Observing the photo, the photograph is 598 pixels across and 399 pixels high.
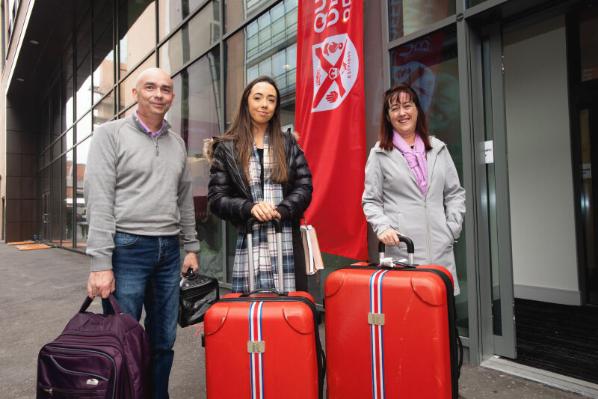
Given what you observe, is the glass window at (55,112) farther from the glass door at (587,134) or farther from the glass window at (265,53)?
the glass door at (587,134)

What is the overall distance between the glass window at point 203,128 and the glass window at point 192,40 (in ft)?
0.64

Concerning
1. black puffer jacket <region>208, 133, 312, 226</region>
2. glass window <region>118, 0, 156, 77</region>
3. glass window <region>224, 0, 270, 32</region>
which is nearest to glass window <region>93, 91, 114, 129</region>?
glass window <region>118, 0, 156, 77</region>

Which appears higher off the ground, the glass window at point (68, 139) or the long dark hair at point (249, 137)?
the glass window at point (68, 139)

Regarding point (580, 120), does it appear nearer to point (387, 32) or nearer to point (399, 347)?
point (387, 32)

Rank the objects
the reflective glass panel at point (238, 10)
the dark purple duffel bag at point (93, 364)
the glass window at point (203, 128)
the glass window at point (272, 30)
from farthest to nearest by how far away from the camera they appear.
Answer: the glass window at point (203, 128), the reflective glass panel at point (238, 10), the glass window at point (272, 30), the dark purple duffel bag at point (93, 364)

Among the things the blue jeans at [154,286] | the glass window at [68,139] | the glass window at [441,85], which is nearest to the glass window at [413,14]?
the glass window at [441,85]

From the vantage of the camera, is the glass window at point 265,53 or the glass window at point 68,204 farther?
the glass window at point 68,204

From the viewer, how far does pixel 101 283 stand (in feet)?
5.90

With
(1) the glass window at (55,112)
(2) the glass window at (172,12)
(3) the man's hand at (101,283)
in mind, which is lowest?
(3) the man's hand at (101,283)

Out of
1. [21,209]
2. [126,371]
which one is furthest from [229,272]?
[21,209]

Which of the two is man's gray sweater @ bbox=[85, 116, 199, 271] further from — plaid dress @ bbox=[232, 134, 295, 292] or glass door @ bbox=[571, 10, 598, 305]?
glass door @ bbox=[571, 10, 598, 305]

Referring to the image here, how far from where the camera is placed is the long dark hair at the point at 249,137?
1.97 meters

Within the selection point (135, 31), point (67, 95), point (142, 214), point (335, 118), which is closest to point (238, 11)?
point (335, 118)

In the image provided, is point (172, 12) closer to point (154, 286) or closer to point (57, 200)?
point (154, 286)
